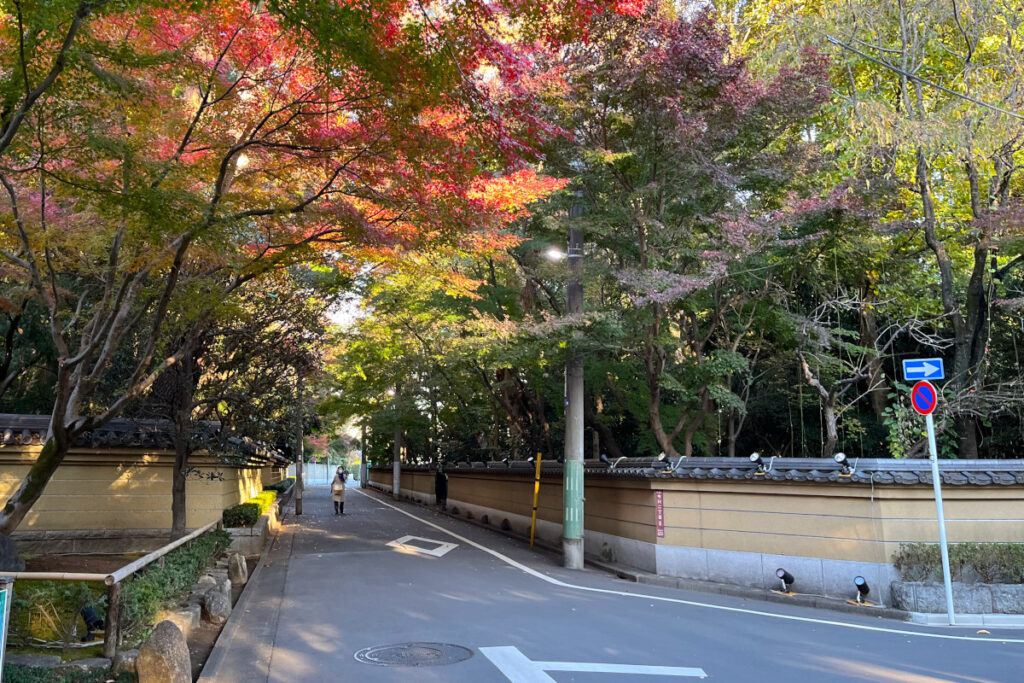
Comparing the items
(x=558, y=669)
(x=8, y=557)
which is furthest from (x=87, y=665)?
(x=558, y=669)

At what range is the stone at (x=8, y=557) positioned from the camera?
305 inches

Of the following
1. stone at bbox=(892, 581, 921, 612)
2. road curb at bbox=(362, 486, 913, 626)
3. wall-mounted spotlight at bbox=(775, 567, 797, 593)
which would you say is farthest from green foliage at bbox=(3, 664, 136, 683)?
stone at bbox=(892, 581, 921, 612)

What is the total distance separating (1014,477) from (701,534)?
504cm

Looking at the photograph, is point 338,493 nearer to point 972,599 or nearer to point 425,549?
point 425,549

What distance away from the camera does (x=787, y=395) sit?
21703 mm

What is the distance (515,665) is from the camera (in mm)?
6797

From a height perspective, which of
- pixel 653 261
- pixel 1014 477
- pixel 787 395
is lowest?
pixel 1014 477

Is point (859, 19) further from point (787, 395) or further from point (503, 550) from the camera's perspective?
point (503, 550)

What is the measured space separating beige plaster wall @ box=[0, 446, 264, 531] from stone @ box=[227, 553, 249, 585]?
328cm

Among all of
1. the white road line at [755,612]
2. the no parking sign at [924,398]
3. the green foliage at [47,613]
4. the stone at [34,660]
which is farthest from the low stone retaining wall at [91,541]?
the no parking sign at [924,398]

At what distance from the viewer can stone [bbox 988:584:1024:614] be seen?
9703 millimetres

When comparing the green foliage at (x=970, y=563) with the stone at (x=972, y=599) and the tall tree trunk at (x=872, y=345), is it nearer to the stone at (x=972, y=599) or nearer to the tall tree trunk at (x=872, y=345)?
the stone at (x=972, y=599)

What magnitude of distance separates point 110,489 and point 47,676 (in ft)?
33.1

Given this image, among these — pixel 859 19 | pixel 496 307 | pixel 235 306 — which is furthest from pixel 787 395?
pixel 235 306
